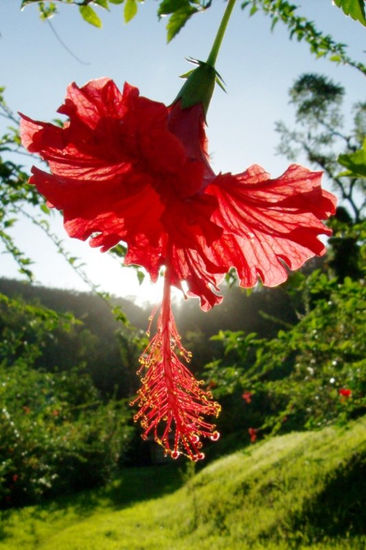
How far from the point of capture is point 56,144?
0.52 m

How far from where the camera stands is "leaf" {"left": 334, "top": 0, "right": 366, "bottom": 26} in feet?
1.91

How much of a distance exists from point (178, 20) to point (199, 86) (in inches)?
8.3

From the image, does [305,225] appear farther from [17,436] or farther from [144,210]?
[17,436]

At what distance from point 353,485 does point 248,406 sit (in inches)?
369

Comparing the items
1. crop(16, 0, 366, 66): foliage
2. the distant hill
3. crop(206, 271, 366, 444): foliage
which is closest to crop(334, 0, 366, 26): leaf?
crop(16, 0, 366, 66): foliage

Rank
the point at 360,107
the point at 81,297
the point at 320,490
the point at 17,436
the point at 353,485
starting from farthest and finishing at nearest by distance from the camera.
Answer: the point at 81,297 → the point at 360,107 → the point at 17,436 → the point at 320,490 → the point at 353,485

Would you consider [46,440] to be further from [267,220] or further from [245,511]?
[267,220]

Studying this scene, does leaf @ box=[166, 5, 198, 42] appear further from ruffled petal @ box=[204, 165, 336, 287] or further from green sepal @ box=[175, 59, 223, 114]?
ruffled petal @ box=[204, 165, 336, 287]

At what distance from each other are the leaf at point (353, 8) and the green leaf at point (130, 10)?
595 mm

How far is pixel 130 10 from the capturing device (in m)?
1.04

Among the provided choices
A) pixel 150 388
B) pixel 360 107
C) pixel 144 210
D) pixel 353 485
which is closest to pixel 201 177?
pixel 144 210

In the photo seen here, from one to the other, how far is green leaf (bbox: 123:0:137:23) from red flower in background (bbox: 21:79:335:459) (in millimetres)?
553

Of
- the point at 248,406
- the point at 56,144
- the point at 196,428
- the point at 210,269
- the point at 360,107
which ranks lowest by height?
the point at 248,406

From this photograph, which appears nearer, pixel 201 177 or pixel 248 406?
pixel 201 177
